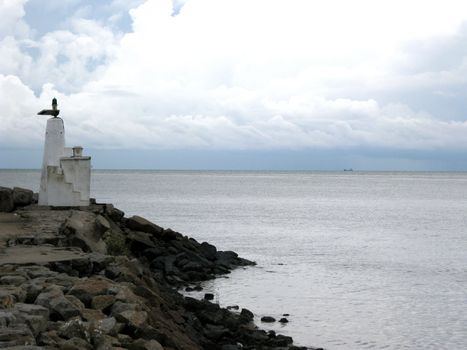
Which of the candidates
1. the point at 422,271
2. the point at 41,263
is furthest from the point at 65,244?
the point at 422,271

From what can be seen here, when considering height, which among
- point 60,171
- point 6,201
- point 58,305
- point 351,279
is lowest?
point 351,279

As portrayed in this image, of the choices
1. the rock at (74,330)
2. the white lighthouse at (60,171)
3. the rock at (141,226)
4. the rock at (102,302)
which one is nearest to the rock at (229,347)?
the rock at (102,302)

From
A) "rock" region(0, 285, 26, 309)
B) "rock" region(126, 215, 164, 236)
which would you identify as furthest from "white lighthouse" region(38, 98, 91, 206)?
"rock" region(0, 285, 26, 309)

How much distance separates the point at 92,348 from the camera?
655 centimetres

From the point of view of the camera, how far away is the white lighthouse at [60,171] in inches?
694

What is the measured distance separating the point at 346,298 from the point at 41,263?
33.1ft

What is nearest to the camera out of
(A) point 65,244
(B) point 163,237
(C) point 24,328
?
(C) point 24,328

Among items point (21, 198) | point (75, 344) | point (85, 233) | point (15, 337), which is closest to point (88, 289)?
point (75, 344)

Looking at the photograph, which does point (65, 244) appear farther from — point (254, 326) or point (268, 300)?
point (268, 300)

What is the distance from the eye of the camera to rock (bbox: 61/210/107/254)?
12637 mm

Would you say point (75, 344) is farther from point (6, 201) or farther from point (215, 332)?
point (6, 201)

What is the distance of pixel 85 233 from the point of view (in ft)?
44.0

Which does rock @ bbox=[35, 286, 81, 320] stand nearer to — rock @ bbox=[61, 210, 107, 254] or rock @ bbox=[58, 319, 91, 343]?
rock @ bbox=[58, 319, 91, 343]

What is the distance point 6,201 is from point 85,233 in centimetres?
490
